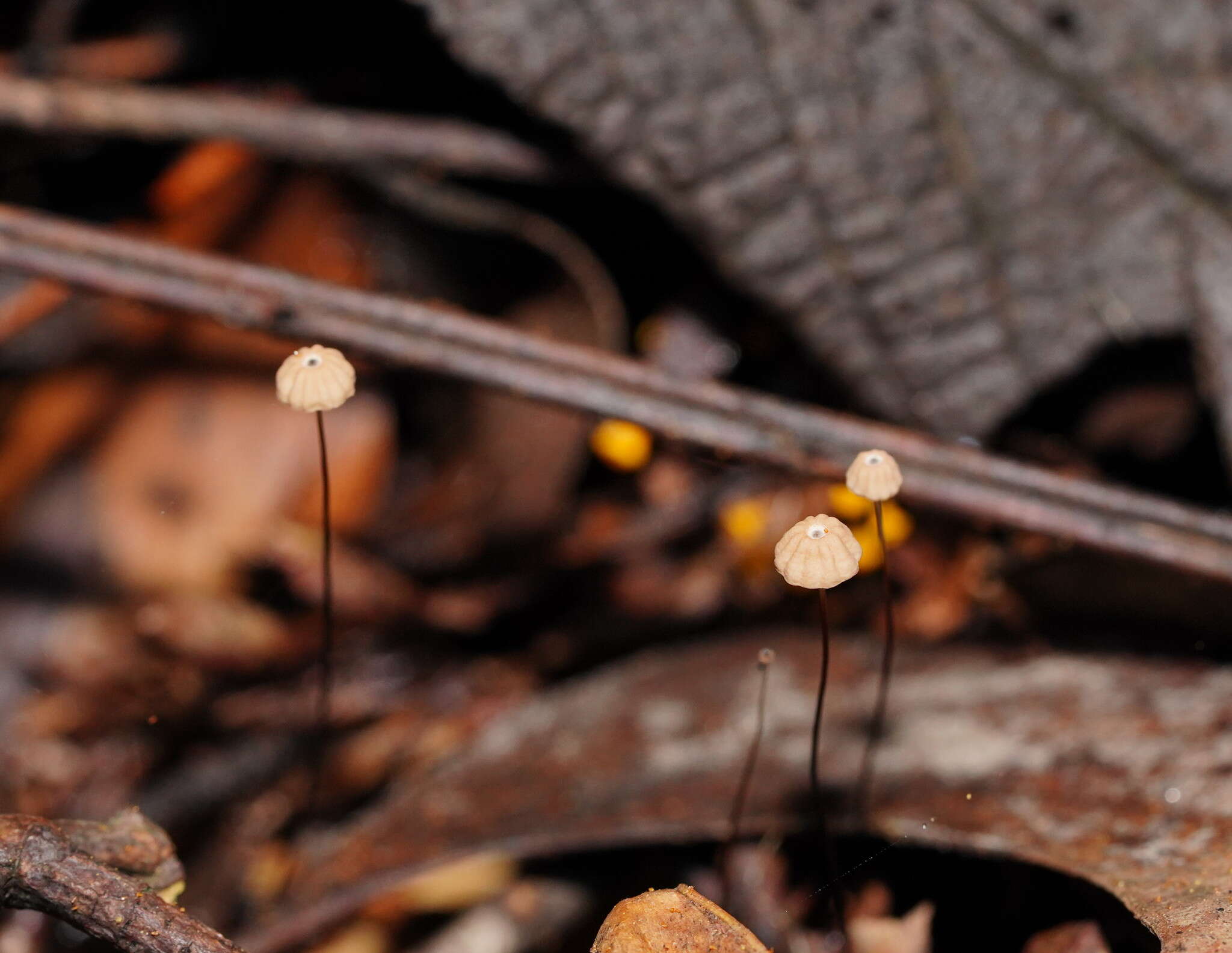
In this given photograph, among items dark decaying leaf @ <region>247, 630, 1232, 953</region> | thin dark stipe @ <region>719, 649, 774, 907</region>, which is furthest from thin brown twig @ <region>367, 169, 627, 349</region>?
thin dark stipe @ <region>719, 649, 774, 907</region>

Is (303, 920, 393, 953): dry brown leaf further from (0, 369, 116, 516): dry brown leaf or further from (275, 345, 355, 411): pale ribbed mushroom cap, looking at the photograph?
(0, 369, 116, 516): dry brown leaf

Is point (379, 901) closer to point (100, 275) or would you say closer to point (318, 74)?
point (100, 275)

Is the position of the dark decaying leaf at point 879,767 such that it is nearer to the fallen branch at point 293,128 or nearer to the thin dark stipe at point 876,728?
the thin dark stipe at point 876,728

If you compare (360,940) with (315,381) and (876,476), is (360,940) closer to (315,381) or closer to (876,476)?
(315,381)

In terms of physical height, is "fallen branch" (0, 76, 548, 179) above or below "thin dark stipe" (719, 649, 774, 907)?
above

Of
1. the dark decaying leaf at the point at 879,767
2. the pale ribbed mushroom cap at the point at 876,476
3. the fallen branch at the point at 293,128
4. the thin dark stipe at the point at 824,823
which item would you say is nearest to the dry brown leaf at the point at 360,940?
the dark decaying leaf at the point at 879,767

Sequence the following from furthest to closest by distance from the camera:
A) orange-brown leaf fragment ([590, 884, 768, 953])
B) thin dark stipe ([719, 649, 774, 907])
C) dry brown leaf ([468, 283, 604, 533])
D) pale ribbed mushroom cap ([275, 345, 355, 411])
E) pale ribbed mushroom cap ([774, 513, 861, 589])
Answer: dry brown leaf ([468, 283, 604, 533]), thin dark stipe ([719, 649, 774, 907]), pale ribbed mushroom cap ([275, 345, 355, 411]), pale ribbed mushroom cap ([774, 513, 861, 589]), orange-brown leaf fragment ([590, 884, 768, 953])
